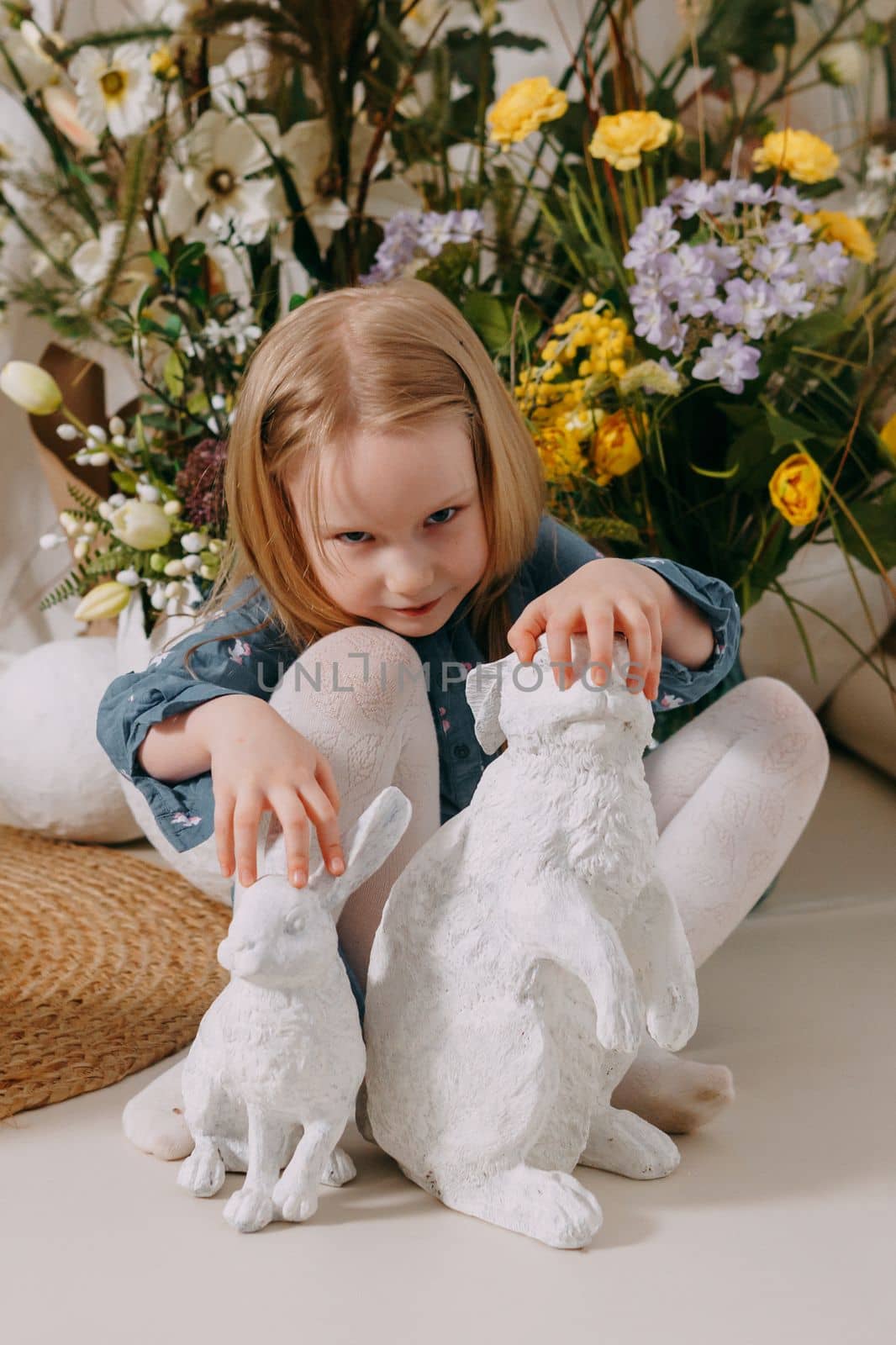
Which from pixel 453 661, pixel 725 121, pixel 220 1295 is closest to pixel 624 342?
pixel 453 661

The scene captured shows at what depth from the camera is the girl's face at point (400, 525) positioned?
0.87m

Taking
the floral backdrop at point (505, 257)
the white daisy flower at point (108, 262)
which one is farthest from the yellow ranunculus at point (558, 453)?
the white daisy flower at point (108, 262)

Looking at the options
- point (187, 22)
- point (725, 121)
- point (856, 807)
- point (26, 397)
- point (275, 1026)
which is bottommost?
point (856, 807)

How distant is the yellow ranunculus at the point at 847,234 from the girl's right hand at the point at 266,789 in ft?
2.48

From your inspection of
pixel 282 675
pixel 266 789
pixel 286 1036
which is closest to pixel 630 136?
pixel 282 675

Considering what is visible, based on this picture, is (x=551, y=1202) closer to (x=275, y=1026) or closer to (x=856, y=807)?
(x=275, y=1026)

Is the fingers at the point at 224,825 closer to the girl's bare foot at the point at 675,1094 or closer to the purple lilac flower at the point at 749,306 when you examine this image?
the girl's bare foot at the point at 675,1094

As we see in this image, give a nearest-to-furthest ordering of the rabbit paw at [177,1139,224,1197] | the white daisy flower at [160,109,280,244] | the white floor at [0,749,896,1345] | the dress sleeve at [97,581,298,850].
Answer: the white floor at [0,749,896,1345]
the rabbit paw at [177,1139,224,1197]
the dress sleeve at [97,581,298,850]
the white daisy flower at [160,109,280,244]

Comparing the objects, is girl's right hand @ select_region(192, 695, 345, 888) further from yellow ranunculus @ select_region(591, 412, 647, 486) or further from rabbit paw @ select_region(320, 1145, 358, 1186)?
yellow ranunculus @ select_region(591, 412, 647, 486)

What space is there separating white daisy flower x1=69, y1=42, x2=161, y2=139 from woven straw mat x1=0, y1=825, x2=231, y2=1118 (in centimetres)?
74

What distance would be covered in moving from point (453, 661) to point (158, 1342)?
0.54 m

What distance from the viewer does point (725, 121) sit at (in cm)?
150

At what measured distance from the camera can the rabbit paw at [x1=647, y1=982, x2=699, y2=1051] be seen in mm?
731

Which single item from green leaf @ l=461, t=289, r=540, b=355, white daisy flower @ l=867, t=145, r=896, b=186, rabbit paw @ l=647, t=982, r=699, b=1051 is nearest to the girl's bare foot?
rabbit paw @ l=647, t=982, r=699, b=1051
